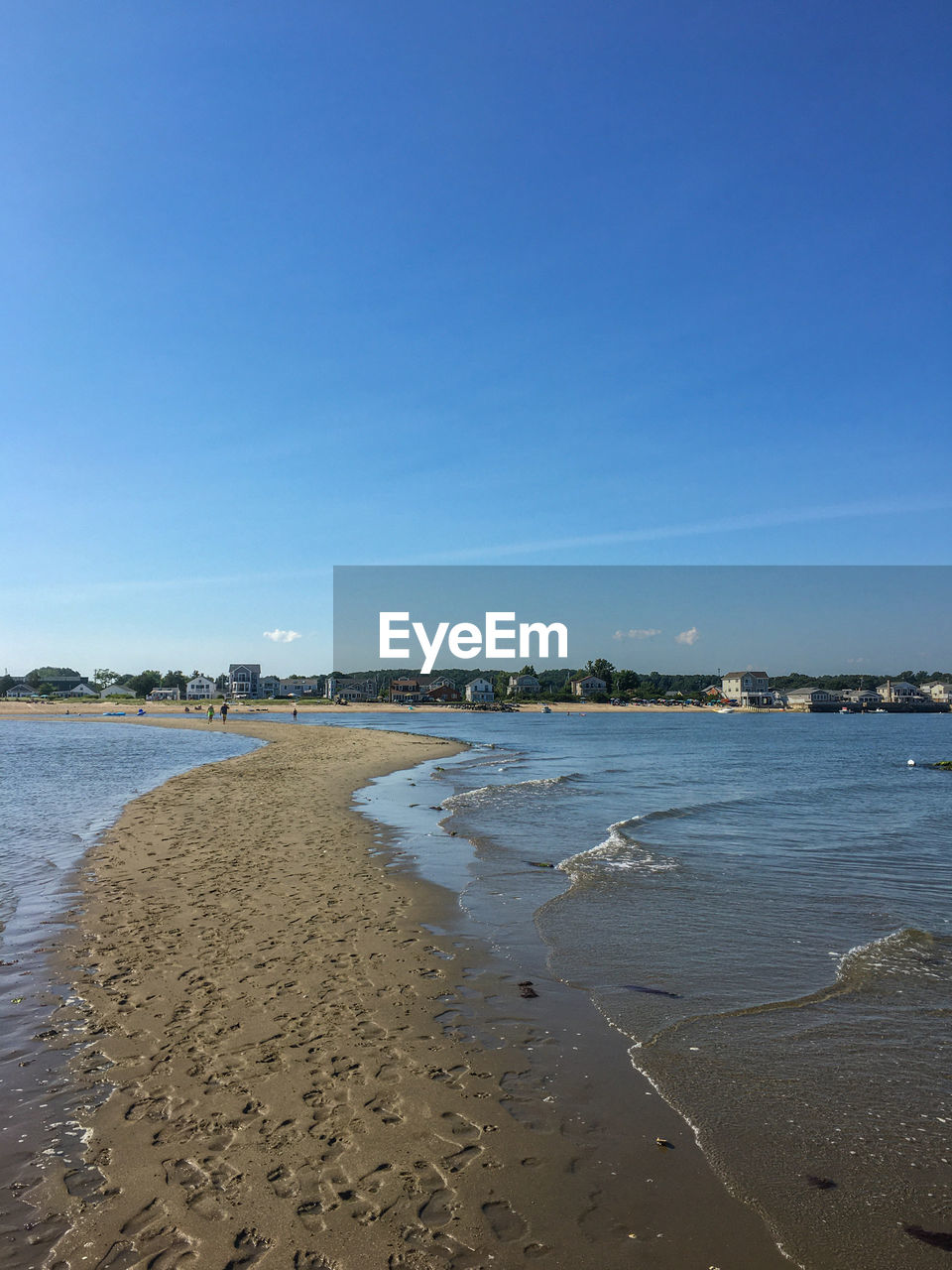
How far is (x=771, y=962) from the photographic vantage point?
30.6 feet

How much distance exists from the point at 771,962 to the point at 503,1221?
613 cm

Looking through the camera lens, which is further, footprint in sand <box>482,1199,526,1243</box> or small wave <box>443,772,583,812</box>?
small wave <box>443,772,583,812</box>

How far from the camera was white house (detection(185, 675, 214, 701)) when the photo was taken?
183000 mm

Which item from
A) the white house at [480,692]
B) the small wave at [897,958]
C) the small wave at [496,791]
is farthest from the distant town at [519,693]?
the small wave at [897,958]

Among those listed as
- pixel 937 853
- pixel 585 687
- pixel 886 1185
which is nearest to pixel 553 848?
pixel 937 853

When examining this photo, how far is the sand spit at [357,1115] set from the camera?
4.23 metres

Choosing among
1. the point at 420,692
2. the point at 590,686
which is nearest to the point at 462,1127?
the point at 420,692

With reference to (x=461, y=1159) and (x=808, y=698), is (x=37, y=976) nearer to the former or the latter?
(x=461, y=1159)

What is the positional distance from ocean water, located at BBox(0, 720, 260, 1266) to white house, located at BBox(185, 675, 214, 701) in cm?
16203

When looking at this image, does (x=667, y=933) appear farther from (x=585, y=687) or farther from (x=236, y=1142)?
(x=585, y=687)

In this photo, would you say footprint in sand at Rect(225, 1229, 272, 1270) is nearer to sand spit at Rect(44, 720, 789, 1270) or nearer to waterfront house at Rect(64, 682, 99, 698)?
sand spit at Rect(44, 720, 789, 1270)

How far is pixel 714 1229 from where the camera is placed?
14.6 ft

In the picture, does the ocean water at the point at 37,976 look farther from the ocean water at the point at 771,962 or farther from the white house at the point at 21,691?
the white house at the point at 21,691

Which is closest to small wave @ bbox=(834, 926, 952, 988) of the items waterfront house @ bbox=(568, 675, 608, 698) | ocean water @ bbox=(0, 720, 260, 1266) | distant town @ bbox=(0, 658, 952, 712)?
ocean water @ bbox=(0, 720, 260, 1266)
